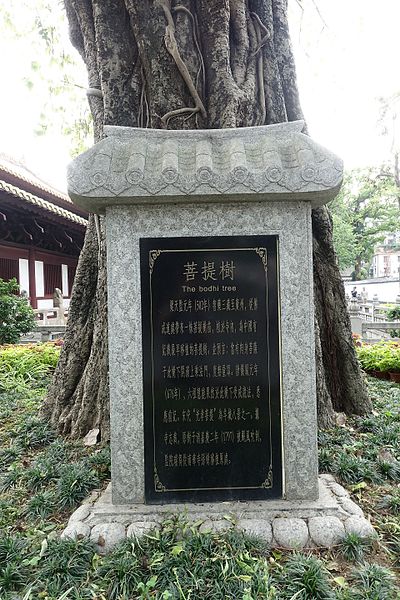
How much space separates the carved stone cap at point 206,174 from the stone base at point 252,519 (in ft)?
5.86

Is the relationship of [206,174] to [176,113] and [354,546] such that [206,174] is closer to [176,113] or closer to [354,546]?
[176,113]

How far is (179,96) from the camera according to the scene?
12.5 ft

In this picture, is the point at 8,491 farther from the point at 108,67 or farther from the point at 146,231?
the point at 108,67

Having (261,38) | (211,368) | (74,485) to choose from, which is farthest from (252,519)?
(261,38)

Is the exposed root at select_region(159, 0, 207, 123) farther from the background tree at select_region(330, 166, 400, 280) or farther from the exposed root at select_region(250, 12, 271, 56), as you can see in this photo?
the background tree at select_region(330, 166, 400, 280)

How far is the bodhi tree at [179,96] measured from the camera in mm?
3799

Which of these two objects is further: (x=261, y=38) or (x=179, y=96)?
(x=261, y=38)

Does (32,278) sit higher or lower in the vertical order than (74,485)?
higher

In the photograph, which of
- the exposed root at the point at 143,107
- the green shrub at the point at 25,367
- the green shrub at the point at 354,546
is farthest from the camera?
the green shrub at the point at 25,367

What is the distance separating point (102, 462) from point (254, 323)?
1619mm

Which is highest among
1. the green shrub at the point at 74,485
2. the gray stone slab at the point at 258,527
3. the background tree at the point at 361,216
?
the background tree at the point at 361,216

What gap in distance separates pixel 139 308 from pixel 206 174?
Result: 2.82ft

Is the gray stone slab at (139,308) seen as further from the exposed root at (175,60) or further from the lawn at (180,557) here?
the exposed root at (175,60)

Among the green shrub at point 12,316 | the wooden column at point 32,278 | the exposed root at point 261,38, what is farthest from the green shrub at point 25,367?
the wooden column at point 32,278
